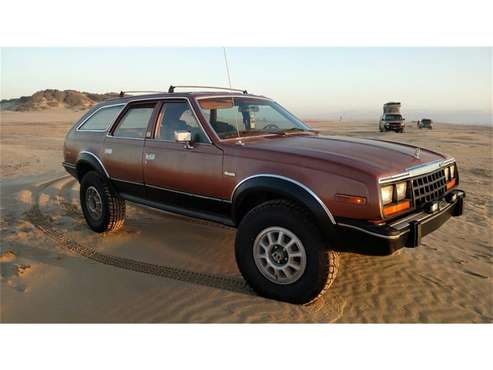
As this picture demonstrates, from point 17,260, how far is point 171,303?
7.08 ft

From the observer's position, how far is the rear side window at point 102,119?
5.32m

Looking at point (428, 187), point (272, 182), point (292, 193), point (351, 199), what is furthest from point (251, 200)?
point (428, 187)

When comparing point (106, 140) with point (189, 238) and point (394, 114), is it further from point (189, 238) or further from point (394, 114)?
point (394, 114)

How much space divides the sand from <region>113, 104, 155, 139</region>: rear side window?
4.55 ft

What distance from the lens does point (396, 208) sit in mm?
3166

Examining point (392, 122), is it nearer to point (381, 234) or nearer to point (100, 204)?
point (100, 204)

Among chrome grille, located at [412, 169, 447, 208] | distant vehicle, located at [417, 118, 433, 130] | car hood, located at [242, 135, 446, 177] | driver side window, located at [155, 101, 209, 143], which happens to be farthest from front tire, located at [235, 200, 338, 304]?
distant vehicle, located at [417, 118, 433, 130]

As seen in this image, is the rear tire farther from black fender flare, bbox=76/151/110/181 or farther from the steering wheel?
the steering wheel

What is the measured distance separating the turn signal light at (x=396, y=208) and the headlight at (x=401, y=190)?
47mm

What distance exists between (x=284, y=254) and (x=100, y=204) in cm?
305

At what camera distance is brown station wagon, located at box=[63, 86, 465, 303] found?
3.08 metres

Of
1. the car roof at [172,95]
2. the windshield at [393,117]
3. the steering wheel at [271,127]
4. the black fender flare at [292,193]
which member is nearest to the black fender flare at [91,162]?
the car roof at [172,95]

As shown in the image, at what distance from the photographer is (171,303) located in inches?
136

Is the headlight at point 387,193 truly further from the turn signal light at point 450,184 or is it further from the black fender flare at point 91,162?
the black fender flare at point 91,162
